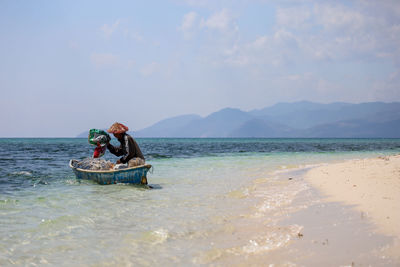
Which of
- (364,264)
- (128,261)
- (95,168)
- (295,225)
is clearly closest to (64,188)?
(95,168)

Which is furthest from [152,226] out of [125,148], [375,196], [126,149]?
[125,148]

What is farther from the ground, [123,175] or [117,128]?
[117,128]

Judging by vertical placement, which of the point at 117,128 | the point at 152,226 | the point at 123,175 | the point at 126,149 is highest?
the point at 117,128

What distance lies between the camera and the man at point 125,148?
12766 mm

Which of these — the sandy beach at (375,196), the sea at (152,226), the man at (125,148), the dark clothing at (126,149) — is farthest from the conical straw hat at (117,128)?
the sandy beach at (375,196)

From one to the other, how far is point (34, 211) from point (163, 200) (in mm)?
3704

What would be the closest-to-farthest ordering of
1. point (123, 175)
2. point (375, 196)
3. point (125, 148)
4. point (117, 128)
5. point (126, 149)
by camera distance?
point (375, 196)
point (117, 128)
point (123, 175)
point (126, 149)
point (125, 148)

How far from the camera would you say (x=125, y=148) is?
1352 cm

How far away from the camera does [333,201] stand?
8.52 metres

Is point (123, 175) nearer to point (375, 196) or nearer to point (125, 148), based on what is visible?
point (125, 148)

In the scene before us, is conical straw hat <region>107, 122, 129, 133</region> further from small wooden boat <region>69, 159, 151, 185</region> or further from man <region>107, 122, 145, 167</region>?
small wooden boat <region>69, 159, 151, 185</region>

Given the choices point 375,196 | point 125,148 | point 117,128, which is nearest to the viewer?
point 375,196

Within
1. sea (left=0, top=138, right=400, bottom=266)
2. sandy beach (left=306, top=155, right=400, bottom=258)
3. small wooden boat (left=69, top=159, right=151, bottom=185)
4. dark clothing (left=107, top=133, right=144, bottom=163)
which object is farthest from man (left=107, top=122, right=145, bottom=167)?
sandy beach (left=306, top=155, right=400, bottom=258)

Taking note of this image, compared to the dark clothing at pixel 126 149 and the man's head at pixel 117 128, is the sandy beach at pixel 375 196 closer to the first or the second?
the dark clothing at pixel 126 149
